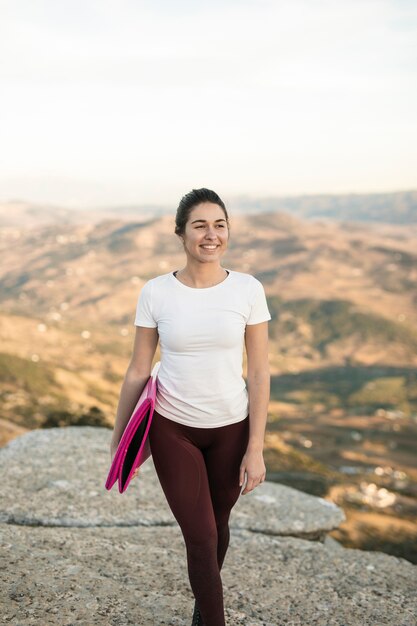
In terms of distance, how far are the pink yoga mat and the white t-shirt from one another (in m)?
0.11

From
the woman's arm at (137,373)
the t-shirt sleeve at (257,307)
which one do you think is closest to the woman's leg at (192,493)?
the woman's arm at (137,373)

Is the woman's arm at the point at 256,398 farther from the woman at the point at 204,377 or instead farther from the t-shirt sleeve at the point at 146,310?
the t-shirt sleeve at the point at 146,310

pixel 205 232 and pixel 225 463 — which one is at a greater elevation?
pixel 205 232

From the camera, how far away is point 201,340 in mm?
4164

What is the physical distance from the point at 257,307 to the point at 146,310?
0.81 meters

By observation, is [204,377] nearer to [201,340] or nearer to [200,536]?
[201,340]

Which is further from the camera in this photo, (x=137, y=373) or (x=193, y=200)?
(x=137, y=373)

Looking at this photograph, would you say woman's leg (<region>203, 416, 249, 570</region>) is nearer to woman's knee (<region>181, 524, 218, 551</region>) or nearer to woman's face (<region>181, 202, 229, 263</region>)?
woman's knee (<region>181, 524, 218, 551</region>)

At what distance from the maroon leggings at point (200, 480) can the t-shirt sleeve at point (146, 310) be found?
689mm

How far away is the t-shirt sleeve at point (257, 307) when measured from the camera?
429cm

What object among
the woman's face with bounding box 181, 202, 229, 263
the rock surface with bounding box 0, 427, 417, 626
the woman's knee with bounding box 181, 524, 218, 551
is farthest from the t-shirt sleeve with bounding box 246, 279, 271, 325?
the rock surface with bounding box 0, 427, 417, 626

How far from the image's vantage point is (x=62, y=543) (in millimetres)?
8578

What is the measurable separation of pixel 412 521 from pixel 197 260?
7430cm

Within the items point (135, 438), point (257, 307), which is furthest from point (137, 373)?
point (257, 307)
